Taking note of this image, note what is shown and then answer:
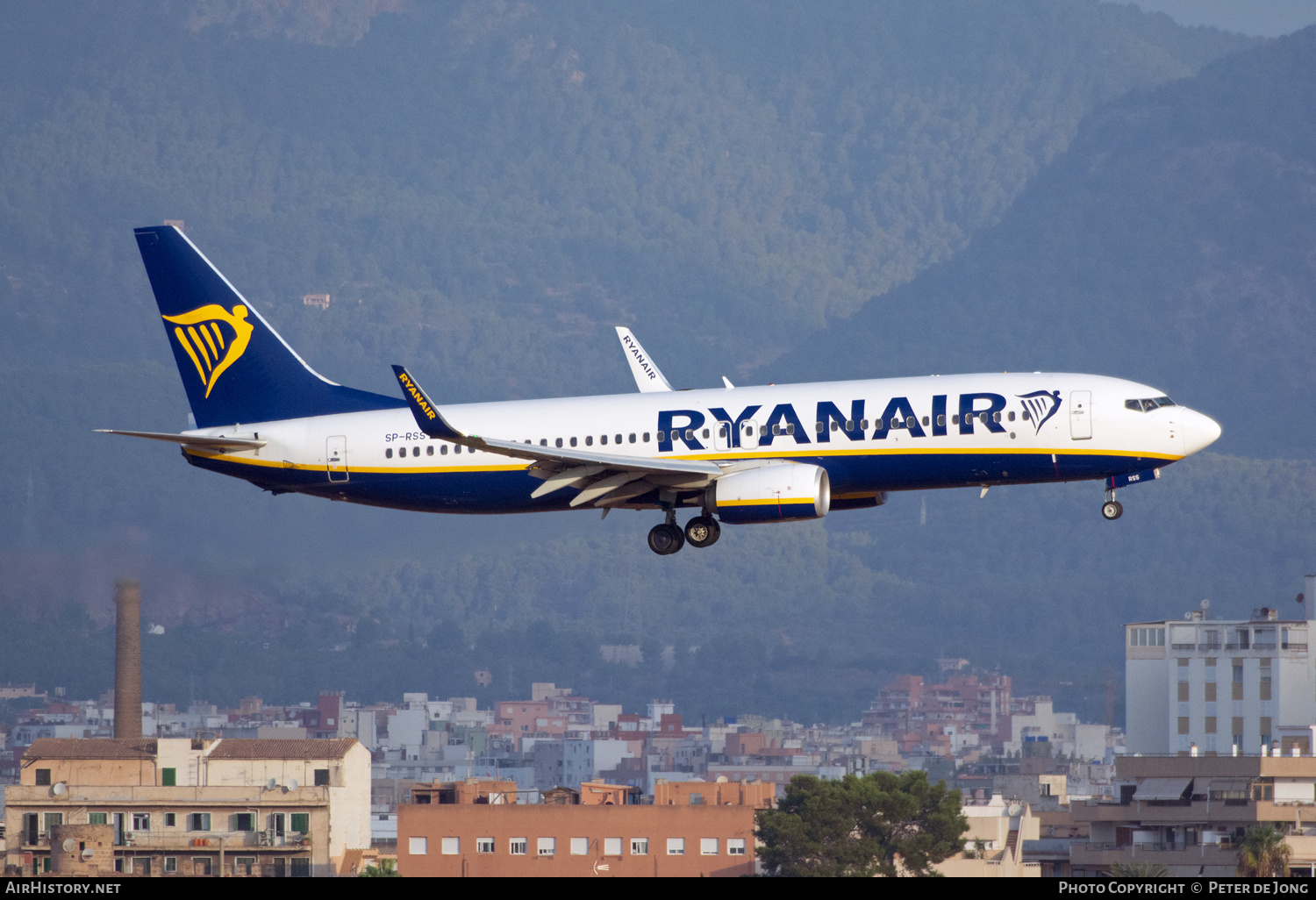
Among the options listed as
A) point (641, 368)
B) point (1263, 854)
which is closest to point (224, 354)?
point (641, 368)

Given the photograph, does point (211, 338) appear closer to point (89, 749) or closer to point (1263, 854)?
point (1263, 854)

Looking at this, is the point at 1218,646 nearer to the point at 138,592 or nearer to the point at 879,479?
the point at 138,592

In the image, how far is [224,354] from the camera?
63406 millimetres

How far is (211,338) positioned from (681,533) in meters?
16.5

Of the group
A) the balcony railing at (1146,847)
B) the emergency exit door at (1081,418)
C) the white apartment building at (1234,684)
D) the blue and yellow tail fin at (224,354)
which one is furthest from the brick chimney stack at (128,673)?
the emergency exit door at (1081,418)

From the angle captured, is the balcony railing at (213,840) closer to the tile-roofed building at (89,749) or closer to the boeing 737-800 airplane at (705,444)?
the tile-roofed building at (89,749)

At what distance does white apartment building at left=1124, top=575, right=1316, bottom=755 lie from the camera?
124m

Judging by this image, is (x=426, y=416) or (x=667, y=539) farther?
(x=667, y=539)

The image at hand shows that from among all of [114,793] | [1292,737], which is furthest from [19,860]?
[1292,737]

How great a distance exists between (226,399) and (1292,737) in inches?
2770

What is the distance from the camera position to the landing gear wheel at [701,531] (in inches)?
2224

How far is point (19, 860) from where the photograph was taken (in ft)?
316

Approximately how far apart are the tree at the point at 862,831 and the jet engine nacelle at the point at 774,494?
37663 mm

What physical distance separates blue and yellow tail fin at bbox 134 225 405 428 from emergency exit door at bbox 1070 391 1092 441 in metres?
19.7
